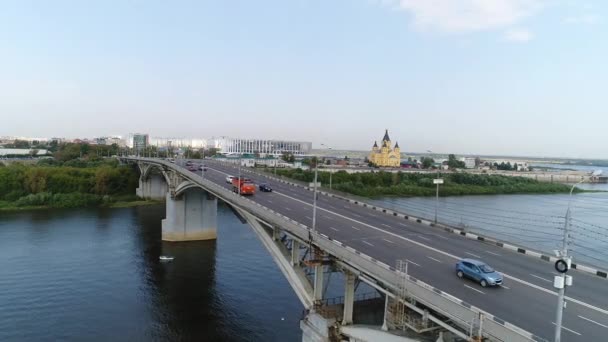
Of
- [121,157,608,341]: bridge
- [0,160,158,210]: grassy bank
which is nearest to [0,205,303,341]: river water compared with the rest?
[121,157,608,341]: bridge

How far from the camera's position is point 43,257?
45.0 metres

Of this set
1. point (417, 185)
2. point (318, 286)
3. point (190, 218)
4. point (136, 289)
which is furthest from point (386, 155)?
point (318, 286)

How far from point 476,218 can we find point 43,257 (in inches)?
2358

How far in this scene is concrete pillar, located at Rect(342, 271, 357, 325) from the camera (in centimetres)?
1966

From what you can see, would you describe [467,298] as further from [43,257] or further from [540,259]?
[43,257]

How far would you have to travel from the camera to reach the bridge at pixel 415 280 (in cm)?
1355

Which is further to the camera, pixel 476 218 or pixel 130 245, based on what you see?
pixel 476 218

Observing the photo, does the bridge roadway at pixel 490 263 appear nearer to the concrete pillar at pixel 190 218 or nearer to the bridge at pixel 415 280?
the bridge at pixel 415 280

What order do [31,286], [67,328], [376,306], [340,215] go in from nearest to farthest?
[376,306]
[67,328]
[340,215]
[31,286]

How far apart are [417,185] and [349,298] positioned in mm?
102086

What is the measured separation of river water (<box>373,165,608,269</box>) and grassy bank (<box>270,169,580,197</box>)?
671 cm

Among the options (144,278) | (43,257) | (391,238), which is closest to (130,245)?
(43,257)

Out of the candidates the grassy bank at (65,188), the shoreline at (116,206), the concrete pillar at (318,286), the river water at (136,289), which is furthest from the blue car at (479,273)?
the grassy bank at (65,188)

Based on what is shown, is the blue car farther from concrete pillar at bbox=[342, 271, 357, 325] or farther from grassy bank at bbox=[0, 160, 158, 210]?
grassy bank at bbox=[0, 160, 158, 210]
